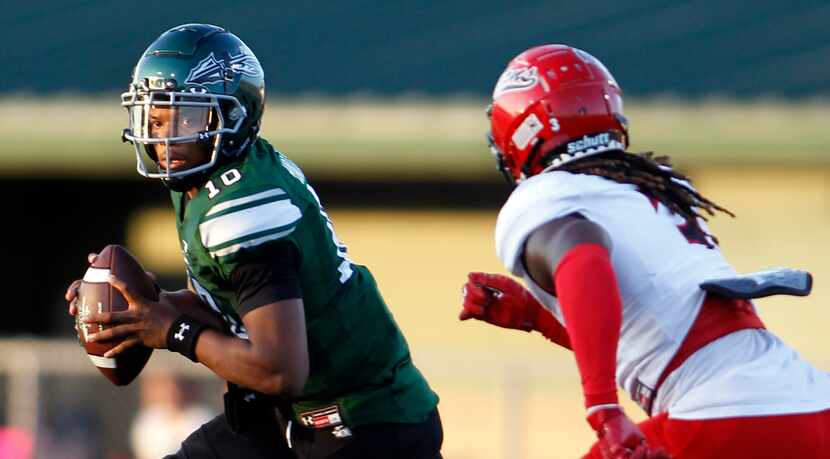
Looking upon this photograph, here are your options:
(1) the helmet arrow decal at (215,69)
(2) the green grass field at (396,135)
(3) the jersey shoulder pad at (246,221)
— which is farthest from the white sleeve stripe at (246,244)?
(2) the green grass field at (396,135)

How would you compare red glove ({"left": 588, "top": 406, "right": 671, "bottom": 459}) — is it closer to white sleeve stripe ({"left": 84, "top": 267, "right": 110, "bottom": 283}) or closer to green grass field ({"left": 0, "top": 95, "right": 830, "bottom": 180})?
white sleeve stripe ({"left": 84, "top": 267, "right": 110, "bottom": 283})

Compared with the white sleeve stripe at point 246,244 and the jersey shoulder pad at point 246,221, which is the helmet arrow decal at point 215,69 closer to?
the jersey shoulder pad at point 246,221

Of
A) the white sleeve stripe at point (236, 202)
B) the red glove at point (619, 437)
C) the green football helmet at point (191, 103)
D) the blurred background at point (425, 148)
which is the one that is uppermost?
the green football helmet at point (191, 103)

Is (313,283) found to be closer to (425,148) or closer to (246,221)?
(246,221)

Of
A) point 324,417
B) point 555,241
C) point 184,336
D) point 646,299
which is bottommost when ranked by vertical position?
point 324,417

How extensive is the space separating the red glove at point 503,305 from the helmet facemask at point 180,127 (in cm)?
84

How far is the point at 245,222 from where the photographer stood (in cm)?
406

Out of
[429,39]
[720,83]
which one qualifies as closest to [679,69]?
[720,83]

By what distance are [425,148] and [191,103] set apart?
5.88m

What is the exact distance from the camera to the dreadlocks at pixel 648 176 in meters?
3.93

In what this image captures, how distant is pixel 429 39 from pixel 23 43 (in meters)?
3.13

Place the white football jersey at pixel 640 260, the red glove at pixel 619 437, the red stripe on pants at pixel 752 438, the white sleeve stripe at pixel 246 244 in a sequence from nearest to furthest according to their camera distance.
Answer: the red glove at pixel 619 437, the red stripe on pants at pixel 752 438, the white football jersey at pixel 640 260, the white sleeve stripe at pixel 246 244

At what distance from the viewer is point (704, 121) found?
9.80 meters

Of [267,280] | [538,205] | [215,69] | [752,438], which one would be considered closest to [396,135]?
[215,69]
